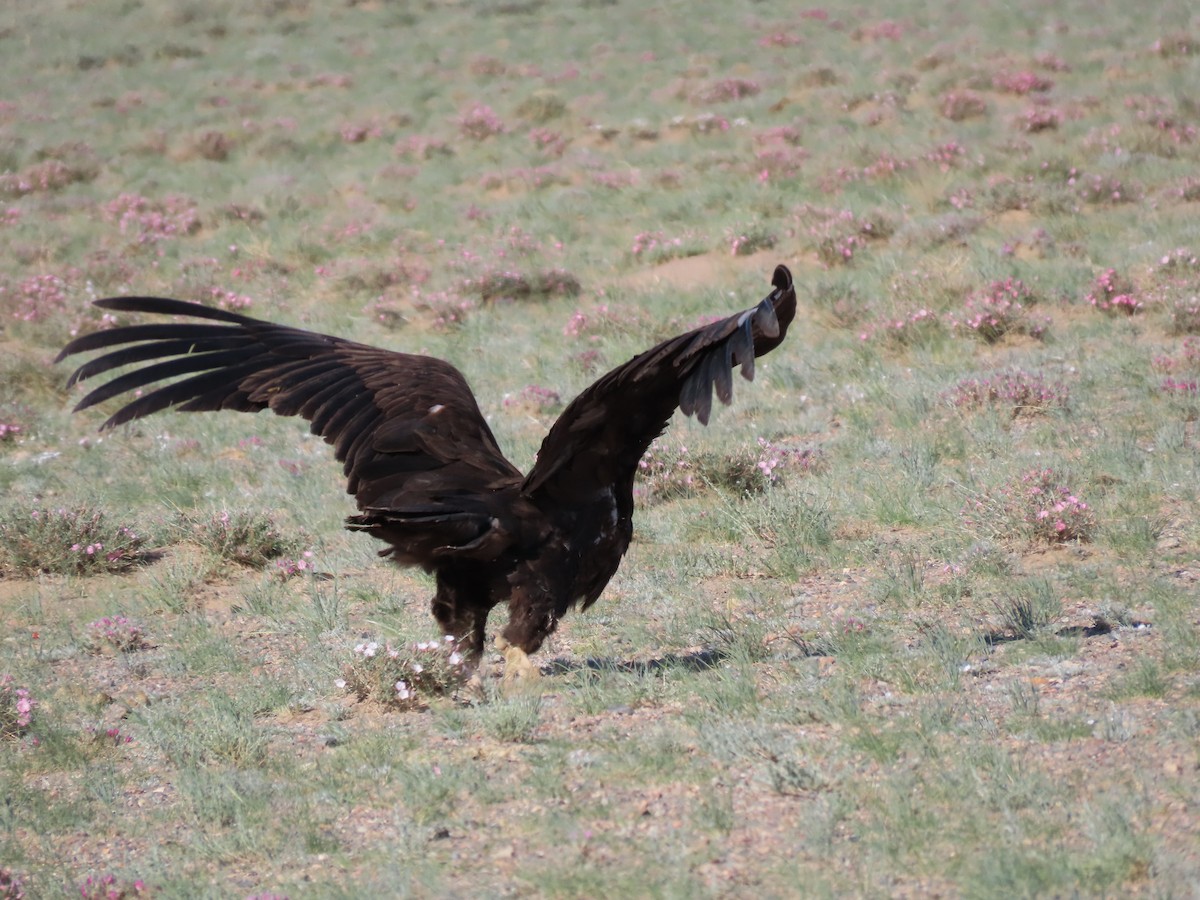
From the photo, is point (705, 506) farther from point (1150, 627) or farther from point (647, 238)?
point (647, 238)

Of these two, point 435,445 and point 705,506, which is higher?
point 435,445

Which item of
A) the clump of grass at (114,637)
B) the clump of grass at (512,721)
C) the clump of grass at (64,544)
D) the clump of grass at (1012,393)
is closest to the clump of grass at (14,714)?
the clump of grass at (114,637)

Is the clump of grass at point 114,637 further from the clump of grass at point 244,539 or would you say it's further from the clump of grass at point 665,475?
the clump of grass at point 665,475

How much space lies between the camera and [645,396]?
14.6 feet

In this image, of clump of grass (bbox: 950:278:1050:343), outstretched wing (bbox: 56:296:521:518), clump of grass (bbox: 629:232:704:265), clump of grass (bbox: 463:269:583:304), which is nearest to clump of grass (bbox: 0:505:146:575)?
outstretched wing (bbox: 56:296:521:518)

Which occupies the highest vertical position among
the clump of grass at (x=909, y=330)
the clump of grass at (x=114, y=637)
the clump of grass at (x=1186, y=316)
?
the clump of grass at (x=1186, y=316)

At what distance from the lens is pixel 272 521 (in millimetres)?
7637

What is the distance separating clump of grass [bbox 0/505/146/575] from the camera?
729cm

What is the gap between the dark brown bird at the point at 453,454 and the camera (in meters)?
4.69

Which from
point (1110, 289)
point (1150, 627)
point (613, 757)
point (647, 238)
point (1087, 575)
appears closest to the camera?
point (613, 757)

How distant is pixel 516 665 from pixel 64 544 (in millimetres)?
3519

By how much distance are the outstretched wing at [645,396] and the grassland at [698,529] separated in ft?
2.75

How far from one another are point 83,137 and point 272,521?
17877 millimetres

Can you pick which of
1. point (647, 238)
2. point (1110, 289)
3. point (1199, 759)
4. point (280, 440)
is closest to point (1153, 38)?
point (647, 238)
